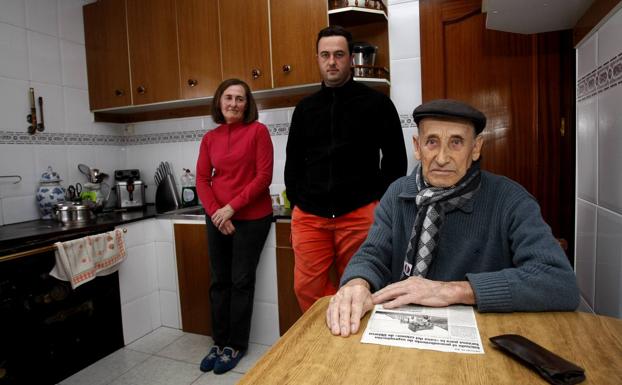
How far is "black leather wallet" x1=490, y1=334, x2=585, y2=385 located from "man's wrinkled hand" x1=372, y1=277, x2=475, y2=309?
0.18 m

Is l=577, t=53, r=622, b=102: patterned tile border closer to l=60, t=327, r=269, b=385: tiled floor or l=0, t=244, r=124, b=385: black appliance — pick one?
l=60, t=327, r=269, b=385: tiled floor

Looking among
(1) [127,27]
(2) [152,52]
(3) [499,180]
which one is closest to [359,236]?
(3) [499,180]

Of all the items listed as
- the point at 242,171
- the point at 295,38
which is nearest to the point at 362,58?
the point at 295,38

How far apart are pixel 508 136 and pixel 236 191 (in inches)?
57.2

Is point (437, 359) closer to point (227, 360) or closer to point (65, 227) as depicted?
point (227, 360)

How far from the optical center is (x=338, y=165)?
6.07 ft

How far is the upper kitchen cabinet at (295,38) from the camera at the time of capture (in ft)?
7.36

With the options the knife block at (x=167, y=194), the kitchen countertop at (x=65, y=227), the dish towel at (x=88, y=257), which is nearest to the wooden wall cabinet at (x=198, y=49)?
the knife block at (x=167, y=194)

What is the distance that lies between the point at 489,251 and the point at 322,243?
94 cm

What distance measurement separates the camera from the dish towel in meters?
2.05

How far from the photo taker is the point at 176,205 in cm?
291

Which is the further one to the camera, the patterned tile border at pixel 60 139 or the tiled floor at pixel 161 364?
the patterned tile border at pixel 60 139

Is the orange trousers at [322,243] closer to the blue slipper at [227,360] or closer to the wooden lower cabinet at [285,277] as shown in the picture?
the wooden lower cabinet at [285,277]

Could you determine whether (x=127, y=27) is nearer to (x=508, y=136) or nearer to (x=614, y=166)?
(x=508, y=136)
